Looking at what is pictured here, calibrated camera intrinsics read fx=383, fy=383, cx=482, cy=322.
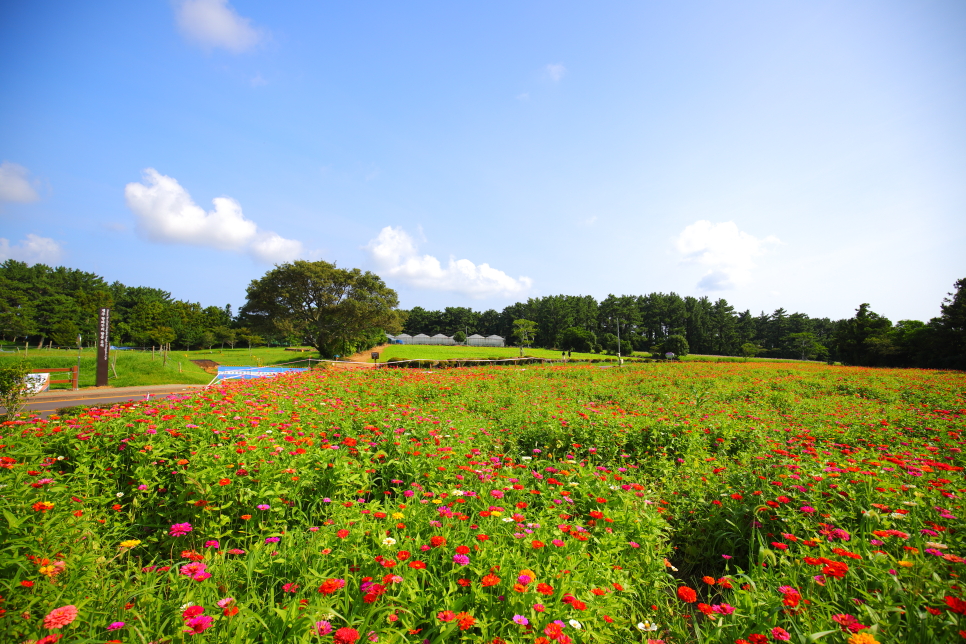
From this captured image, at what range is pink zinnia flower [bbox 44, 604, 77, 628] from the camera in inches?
58.4

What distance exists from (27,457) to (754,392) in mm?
13879

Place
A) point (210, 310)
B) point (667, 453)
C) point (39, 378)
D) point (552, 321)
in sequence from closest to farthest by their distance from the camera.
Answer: point (667, 453) < point (39, 378) < point (210, 310) < point (552, 321)

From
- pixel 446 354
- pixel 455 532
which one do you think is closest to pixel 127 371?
pixel 446 354

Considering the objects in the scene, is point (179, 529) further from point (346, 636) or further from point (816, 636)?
point (816, 636)

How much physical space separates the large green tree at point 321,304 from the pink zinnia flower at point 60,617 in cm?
3186

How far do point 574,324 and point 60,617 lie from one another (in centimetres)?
7437

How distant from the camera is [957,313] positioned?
2486 cm

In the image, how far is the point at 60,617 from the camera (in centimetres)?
153

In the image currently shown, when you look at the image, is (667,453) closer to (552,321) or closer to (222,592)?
(222,592)

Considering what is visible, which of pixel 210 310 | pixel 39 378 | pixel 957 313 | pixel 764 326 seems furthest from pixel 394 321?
pixel 764 326

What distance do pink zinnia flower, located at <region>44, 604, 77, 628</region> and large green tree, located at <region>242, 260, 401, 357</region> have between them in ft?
105

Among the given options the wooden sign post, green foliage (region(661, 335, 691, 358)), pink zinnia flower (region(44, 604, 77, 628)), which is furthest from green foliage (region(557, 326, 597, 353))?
pink zinnia flower (region(44, 604, 77, 628))

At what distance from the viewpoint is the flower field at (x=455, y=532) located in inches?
70.5

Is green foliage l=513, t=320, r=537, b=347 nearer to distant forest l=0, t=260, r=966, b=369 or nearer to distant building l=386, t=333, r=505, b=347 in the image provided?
distant forest l=0, t=260, r=966, b=369
